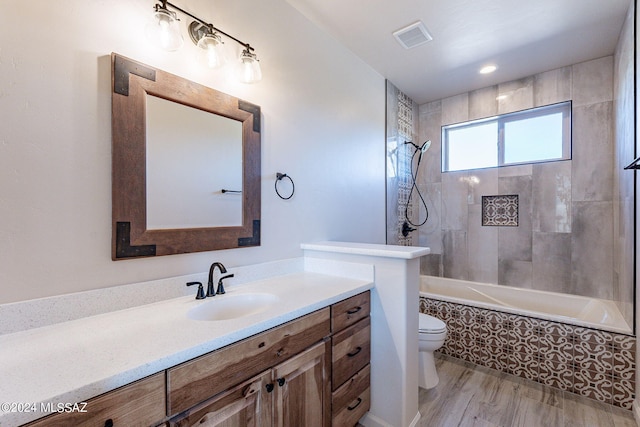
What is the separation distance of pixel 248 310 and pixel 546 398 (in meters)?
2.20

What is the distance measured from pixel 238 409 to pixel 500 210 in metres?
3.15

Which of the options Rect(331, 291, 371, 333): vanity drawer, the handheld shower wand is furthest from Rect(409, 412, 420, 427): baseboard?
the handheld shower wand

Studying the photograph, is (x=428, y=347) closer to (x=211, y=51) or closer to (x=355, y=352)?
(x=355, y=352)

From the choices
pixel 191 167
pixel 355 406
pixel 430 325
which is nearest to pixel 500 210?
pixel 430 325

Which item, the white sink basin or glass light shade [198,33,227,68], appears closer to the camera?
the white sink basin

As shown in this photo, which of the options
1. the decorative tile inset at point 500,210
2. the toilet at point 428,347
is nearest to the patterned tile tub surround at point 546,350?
the toilet at point 428,347

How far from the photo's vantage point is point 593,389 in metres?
1.93

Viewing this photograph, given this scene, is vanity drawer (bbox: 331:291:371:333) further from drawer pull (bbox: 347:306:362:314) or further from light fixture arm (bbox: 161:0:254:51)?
light fixture arm (bbox: 161:0:254:51)

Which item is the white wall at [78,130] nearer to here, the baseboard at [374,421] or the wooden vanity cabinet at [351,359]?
the wooden vanity cabinet at [351,359]

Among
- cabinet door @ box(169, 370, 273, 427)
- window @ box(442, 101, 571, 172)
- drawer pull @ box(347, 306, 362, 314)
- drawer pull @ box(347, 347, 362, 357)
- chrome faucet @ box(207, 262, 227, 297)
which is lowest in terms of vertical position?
drawer pull @ box(347, 347, 362, 357)

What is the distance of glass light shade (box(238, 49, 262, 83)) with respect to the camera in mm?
1543

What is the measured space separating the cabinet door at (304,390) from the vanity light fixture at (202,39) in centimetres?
147

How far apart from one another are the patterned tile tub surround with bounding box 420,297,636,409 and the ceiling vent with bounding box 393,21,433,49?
228 centimetres

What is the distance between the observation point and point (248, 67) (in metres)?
1.55
